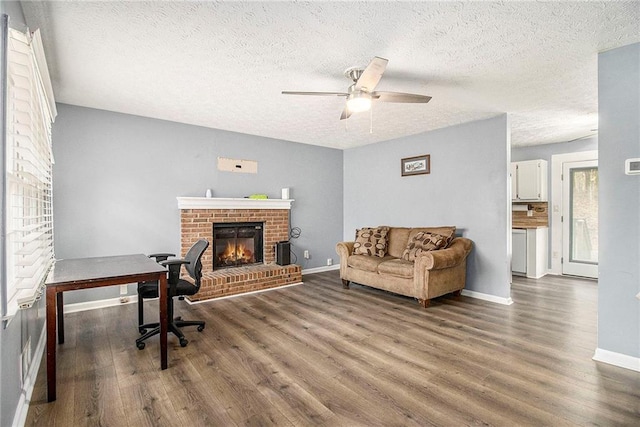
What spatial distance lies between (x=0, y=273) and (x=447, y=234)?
14.3ft

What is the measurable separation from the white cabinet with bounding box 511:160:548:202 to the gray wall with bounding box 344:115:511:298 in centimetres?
226

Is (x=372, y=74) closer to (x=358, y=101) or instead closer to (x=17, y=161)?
(x=358, y=101)

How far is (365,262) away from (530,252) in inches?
129

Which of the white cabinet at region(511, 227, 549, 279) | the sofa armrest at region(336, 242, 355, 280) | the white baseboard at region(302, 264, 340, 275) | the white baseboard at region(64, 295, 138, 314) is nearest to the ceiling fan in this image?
the sofa armrest at region(336, 242, 355, 280)

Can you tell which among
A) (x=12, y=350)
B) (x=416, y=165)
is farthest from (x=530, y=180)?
(x=12, y=350)

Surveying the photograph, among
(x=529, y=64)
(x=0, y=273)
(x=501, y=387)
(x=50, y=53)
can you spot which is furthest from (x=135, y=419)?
(x=529, y=64)

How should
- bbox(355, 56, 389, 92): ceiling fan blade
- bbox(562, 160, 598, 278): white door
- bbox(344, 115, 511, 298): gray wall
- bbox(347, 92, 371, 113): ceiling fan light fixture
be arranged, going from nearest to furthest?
1. bbox(355, 56, 389, 92): ceiling fan blade
2. bbox(347, 92, 371, 113): ceiling fan light fixture
3. bbox(344, 115, 511, 298): gray wall
4. bbox(562, 160, 598, 278): white door

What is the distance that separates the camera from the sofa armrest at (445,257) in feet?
12.7

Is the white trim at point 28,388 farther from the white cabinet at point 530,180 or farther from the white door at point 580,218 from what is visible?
the white door at point 580,218

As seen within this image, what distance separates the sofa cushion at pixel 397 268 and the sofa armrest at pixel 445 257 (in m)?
0.15

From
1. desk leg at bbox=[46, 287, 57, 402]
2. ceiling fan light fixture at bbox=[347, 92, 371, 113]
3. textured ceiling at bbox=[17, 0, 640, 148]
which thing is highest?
textured ceiling at bbox=[17, 0, 640, 148]

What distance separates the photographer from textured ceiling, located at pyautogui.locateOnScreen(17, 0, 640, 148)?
2035mm

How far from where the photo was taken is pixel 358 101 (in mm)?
2705

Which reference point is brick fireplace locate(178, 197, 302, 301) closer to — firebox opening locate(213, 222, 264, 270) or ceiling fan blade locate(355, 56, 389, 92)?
firebox opening locate(213, 222, 264, 270)
